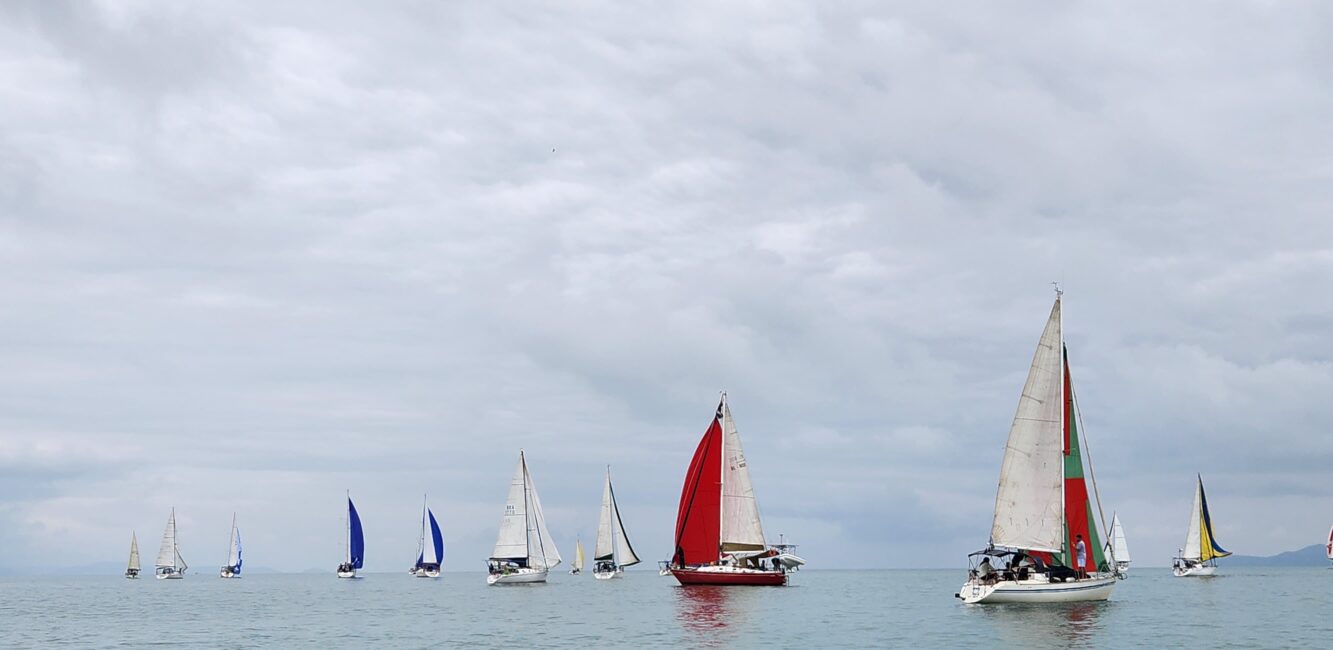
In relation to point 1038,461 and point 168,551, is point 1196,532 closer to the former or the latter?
point 1038,461

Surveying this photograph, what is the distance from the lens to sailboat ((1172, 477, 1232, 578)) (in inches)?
5256

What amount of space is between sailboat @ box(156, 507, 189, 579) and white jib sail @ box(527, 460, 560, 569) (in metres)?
80.5

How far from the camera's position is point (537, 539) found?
118375 millimetres

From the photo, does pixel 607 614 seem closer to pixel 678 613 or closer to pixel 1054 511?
pixel 678 613

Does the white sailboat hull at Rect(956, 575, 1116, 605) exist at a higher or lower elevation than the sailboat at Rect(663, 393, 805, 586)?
lower

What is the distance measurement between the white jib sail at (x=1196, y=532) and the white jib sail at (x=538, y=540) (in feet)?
223

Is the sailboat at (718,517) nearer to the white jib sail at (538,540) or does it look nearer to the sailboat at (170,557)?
the white jib sail at (538,540)

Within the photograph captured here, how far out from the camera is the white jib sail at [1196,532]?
13299cm

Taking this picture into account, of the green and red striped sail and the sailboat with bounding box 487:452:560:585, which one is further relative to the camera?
the sailboat with bounding box 487:452:560:585

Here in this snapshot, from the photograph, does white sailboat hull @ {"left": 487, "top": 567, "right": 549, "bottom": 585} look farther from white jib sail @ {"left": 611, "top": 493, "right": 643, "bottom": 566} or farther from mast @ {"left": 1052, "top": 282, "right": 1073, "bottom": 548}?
mast @ {"left": 1052, "top": 282, "right": 1073, "bottom": 548}

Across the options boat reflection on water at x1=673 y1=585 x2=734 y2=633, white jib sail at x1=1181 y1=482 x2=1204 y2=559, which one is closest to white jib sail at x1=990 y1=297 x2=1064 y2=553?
boat reflection on water at x1=673 y1=585 x2=734 y2=633

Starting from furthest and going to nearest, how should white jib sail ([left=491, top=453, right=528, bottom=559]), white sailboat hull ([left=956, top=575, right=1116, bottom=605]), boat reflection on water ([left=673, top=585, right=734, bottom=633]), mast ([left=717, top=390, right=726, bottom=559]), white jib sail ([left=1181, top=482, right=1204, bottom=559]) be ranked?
white jib sail ([left=1181, top=482, right=1204, bottom=559])
white jib sail ([left=491, top=453, right=528, bottom=559])
mast ([left=717, top=390, right=726, bottom=559])
boat reflection on water ([left=673, top=585, right=734, bottom=633])
white sailboat hull ([left=956, top=575, right=1116, bottom=605])

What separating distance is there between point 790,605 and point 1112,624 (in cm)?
2530

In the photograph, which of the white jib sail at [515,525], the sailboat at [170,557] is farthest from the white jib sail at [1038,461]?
the sailboat at [170,557]
